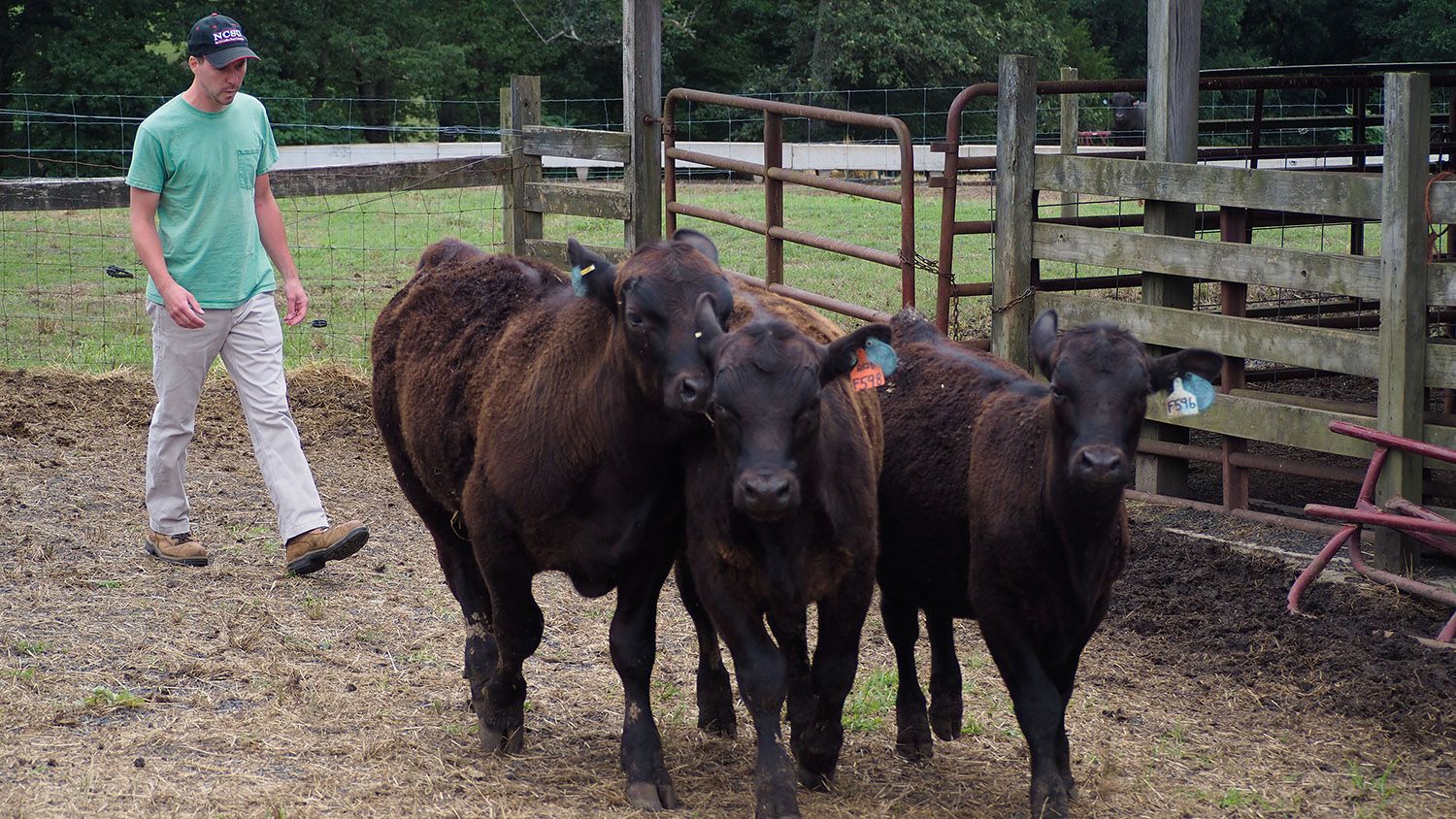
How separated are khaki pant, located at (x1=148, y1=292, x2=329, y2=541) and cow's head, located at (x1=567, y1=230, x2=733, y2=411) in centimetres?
272

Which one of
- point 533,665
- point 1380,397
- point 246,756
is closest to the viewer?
point 246,756

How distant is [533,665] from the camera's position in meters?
6.21

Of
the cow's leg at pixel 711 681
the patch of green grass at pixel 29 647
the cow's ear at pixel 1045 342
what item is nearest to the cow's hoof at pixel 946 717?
the cow's leg at pixel 711 681

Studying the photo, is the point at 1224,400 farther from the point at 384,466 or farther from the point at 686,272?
the point at 384,466

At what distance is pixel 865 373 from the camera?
488 cm

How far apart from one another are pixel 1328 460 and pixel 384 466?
5.82m

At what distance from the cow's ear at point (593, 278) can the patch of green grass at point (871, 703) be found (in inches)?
70.0

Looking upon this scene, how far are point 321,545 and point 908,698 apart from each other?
3044mm

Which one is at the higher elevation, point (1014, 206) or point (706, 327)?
point (1014, 206)

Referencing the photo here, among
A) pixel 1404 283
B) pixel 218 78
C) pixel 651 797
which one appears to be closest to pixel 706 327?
pixel 651 797

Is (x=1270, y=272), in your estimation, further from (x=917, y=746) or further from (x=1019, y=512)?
(x=917, y=746)

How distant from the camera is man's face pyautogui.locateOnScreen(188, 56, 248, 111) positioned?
6.80 m

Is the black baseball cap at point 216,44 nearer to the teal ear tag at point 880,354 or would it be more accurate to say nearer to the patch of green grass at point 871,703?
the teal ear tag at point 880,354

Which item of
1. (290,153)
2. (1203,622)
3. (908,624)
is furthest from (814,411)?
(290,153)
